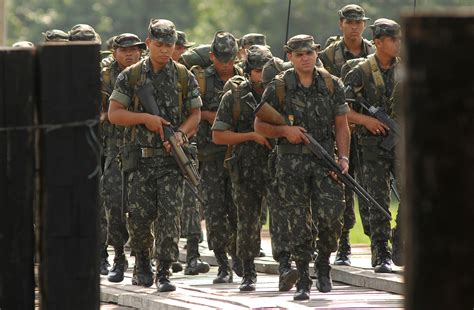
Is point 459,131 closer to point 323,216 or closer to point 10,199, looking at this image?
point 10,199

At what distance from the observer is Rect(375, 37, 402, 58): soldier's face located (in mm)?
15164

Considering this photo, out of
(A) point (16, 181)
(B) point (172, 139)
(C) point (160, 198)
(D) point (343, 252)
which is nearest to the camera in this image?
(A) point (16, 181)

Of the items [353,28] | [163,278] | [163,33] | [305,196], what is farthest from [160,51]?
[353,28]

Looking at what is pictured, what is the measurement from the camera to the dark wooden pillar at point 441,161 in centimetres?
596

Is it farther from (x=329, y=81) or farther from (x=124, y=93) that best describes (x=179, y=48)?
(x=329, y=81)

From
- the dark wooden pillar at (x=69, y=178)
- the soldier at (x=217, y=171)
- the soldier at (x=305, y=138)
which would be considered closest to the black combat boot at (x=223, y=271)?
the soldier at (x=217, y=171)

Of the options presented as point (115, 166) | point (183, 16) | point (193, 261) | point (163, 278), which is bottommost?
point (163, 278)

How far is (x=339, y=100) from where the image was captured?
45.7 feet

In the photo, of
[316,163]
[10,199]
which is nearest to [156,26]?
[316,163]

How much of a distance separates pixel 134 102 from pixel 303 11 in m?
48.7

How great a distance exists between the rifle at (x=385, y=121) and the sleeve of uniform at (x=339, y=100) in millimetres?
1147

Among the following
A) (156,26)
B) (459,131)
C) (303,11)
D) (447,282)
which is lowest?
(447,282)

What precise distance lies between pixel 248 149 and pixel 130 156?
113 cm

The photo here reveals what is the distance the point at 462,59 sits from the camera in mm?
5973
